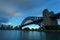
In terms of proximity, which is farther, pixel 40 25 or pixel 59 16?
pixel 40 25

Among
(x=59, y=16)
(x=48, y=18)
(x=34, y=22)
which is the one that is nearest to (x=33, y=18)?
(x=34, y=22)

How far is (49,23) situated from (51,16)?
5523mm

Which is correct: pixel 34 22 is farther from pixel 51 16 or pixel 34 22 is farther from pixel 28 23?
pixel 51 16

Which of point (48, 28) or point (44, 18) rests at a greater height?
point (44, 18)

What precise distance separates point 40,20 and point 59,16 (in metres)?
17.3

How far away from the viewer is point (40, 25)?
4756 inches

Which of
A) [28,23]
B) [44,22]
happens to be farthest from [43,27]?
[28,23]

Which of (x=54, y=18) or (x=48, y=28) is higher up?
(x=54, y=18)

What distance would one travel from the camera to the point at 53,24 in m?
115

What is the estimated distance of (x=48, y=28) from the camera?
113000mm

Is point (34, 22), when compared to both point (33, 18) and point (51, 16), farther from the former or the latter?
point (51, 16)

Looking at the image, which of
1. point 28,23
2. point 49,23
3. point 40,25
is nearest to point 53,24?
point 49,23

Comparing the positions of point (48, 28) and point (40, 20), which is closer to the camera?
point (48, 28)

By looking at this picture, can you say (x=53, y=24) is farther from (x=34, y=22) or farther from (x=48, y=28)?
(x=34, y=22)
